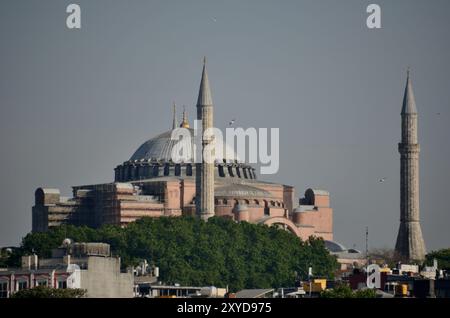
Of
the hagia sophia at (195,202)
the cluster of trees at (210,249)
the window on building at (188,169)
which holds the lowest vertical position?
the cluster of trees at (210,249)

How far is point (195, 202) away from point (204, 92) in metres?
8.98

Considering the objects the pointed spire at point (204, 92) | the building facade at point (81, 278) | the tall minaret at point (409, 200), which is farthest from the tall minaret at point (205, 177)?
the building facade at point (81, 278)

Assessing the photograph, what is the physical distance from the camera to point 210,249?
164 metres

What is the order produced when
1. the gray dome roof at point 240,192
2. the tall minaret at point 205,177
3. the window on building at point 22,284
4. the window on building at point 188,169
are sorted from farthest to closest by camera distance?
1. the window on building at point 188,169
2. the gray dome roof at point 240,192
3. the tall minaret at point 205,177
4. the window on building at point 22,284

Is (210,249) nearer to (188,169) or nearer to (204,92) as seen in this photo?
(204,92)

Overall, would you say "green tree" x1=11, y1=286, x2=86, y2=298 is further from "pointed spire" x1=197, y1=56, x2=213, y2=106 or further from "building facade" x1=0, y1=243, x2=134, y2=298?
"pointed spire" x1=197, y1=56, x2=213, y2=106

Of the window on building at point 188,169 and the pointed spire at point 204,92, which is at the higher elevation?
the pointed spire at point 204,92

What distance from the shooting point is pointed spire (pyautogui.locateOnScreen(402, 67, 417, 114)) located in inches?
7362

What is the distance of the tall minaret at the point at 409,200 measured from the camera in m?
180

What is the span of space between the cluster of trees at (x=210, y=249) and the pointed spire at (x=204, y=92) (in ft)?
33.1

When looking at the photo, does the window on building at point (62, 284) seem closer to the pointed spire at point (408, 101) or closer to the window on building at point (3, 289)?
the window on building at point (3, 289)
